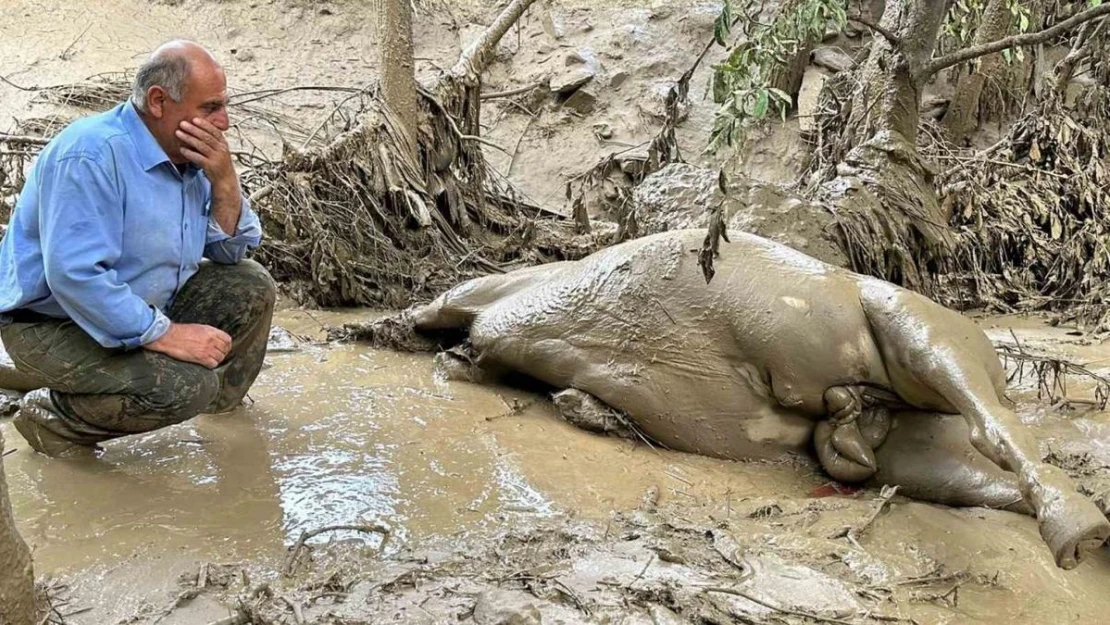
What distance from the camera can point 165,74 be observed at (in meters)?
2.56

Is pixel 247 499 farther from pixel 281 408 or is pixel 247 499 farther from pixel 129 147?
pixel 129 147

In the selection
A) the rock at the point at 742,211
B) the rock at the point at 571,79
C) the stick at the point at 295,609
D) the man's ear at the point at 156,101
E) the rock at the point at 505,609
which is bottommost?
the rock at the point at 505,609

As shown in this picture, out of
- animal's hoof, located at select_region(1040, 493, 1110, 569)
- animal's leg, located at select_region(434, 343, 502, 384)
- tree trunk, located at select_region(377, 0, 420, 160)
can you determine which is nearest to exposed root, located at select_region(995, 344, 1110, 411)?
animal's hoof, located at select_region(1040, 493, 1110, 569)

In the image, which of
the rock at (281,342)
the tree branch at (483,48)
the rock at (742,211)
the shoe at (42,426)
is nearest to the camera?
the shoe at (42,426)

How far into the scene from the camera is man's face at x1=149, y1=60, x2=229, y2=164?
101 inches

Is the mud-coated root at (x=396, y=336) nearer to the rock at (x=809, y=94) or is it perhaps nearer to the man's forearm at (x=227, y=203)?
the man's forearm at (x=227, y=203)

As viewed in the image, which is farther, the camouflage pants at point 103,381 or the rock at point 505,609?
the camouflage pants at point 103,381

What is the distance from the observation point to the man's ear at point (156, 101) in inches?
101

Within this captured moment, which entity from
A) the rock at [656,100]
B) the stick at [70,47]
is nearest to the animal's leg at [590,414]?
the rock at [656,100]

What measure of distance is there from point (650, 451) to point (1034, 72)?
20.7 feet

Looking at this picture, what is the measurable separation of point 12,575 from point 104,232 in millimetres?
1165

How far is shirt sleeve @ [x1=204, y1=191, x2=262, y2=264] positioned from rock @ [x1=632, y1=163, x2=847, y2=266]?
2271mm

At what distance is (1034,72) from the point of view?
25.2 feet

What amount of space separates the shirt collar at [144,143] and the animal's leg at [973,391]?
2364 millimetres
